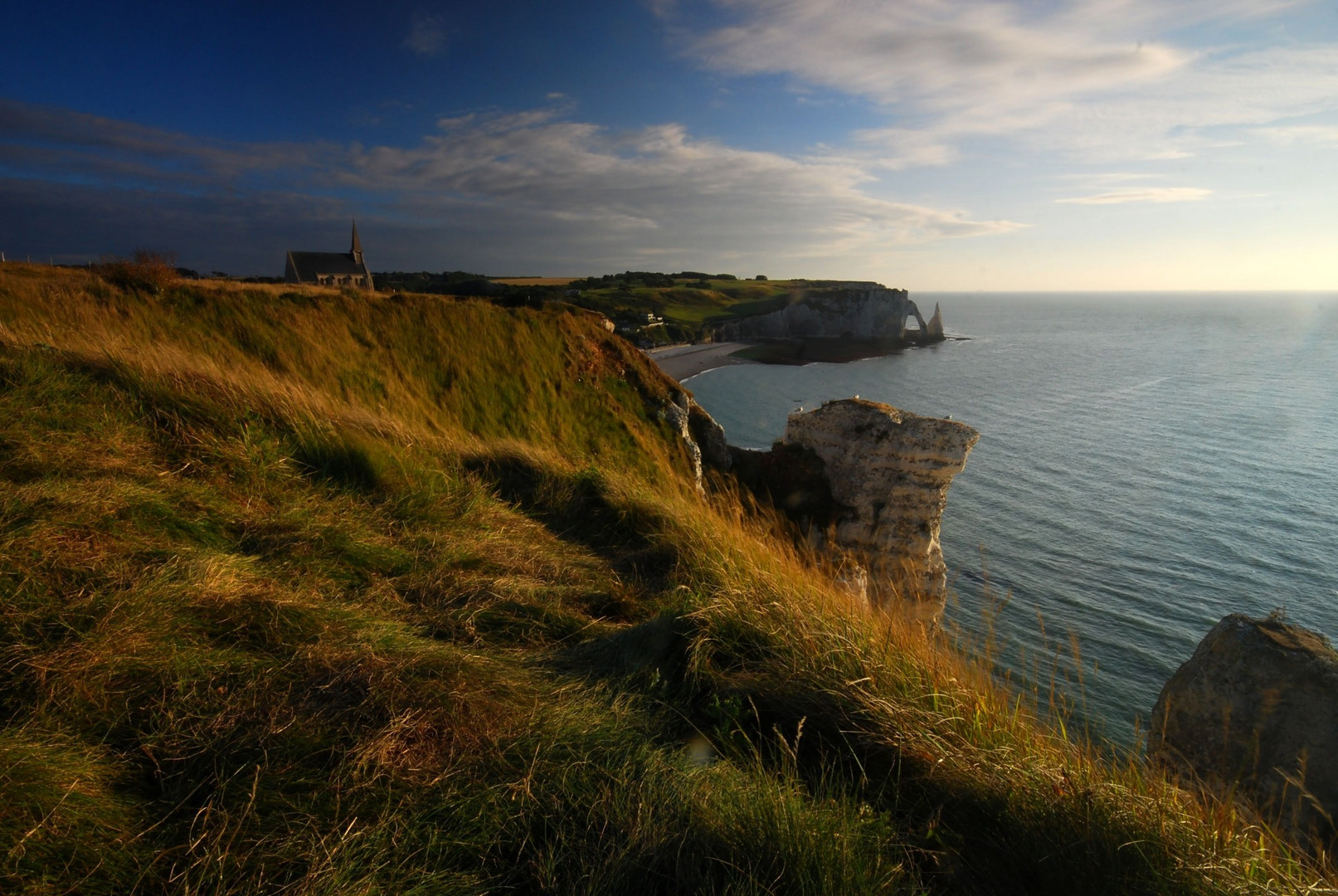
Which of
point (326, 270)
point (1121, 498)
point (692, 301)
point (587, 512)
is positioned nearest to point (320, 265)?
point (326, 270)

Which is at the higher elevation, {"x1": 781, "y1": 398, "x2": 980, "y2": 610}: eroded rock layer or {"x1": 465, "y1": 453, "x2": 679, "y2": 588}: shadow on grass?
{"x1": 465, "y1": 453, "x2": 679, "y2": 588}: shadow on grass

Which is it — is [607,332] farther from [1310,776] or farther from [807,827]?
[807,827]

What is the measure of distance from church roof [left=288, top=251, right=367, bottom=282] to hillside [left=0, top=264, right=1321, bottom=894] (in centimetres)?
4432

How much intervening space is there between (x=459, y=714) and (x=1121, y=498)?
47.0 m

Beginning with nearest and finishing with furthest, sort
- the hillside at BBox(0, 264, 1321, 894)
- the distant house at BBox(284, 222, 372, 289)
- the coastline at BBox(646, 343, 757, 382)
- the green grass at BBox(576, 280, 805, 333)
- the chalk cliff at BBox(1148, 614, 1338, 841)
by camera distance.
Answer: the hillside at BBox(0, 264, 1321, 894) → the chalk cliff at BBox(1148, 614, 1338, 841) → the distant house at BBox(284, 222, 372, 289) → the coastline at BBox(646, 343, 757, 382) → the green grass at BBox(576, 280, 805, 333)

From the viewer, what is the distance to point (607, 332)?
25250 millimetres

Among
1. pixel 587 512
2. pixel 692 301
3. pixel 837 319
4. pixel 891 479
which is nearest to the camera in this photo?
pixel 587 512

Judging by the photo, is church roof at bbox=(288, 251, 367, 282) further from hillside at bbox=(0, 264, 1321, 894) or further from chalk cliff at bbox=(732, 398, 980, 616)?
hillside at bbox=(0, 264, 1321, 894)

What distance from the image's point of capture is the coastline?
88.0 m

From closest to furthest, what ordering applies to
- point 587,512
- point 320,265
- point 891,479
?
point 587,512
point 891,479
point 320,265

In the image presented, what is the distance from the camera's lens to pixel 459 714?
10.0ft

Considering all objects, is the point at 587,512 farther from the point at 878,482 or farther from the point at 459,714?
the point at 878,482

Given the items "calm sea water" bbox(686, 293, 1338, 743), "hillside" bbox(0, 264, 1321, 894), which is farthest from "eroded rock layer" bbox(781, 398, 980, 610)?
"hillside" bbox(0, 264, 1321, 894)

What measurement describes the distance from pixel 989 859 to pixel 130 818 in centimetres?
339
